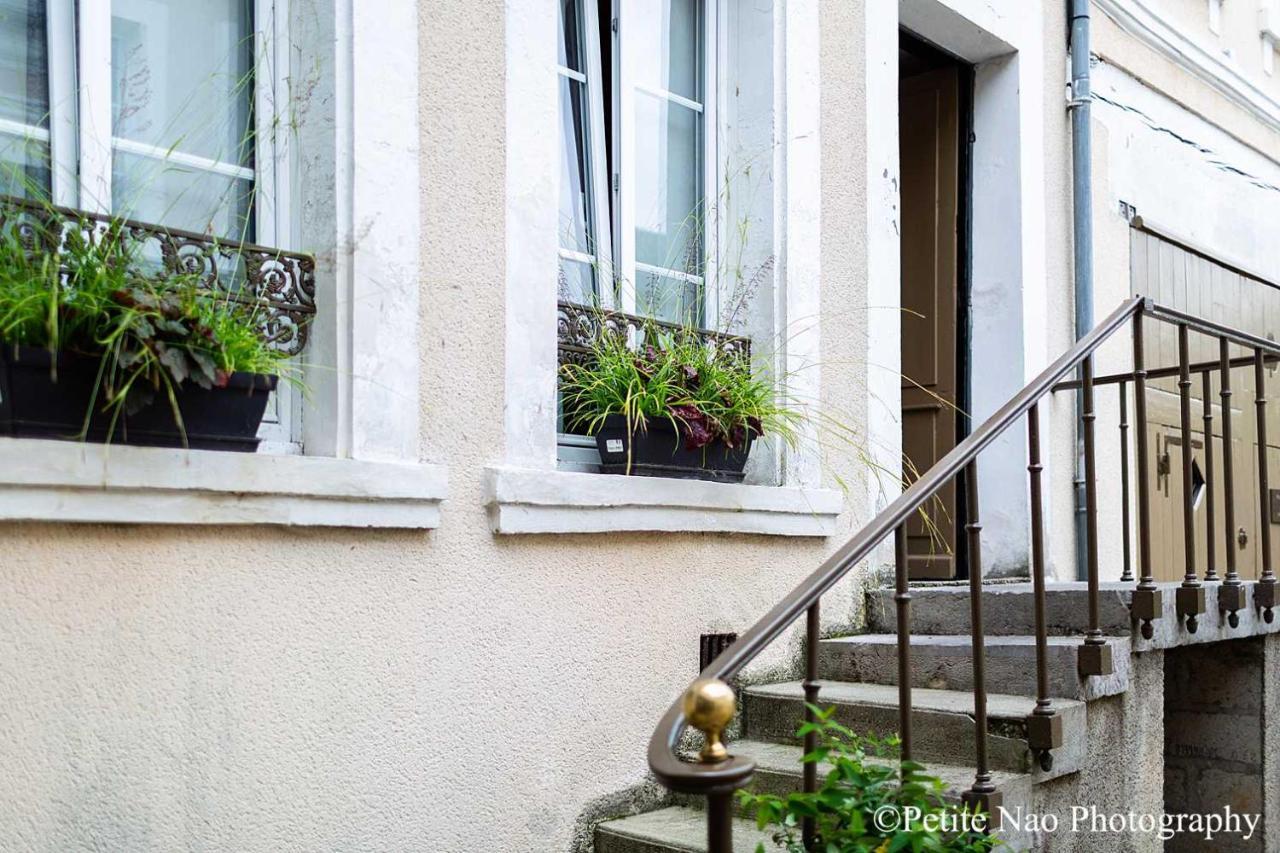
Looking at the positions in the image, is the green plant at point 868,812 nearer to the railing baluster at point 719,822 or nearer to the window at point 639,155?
the railing baluster at point 719,822

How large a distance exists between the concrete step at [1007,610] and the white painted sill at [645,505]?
1.14 ft

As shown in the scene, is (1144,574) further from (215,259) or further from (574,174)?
(215,259)

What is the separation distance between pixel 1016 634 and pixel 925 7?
2.41 m

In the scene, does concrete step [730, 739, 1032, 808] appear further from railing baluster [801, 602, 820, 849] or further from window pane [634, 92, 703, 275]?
window pane [634, 92, 703, 275]

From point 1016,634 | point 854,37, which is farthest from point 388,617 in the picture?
point 854,37

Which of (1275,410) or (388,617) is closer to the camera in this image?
(388,617)

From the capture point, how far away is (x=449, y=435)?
3115 millimetres

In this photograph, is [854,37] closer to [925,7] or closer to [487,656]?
[925,7]

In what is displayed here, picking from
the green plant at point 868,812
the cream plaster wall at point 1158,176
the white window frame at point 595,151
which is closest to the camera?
the green plant at point 868,812

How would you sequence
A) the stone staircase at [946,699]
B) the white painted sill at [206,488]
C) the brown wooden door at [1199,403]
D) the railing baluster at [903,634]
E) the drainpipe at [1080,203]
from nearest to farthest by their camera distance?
the white painted sill at [206,488] < the railing baluster at [903,634] < the stone staircase at [946,699] < the drainpipe at [1080,203] < the brown wooden door at [1199,403]

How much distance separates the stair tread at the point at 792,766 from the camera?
304 centimetres

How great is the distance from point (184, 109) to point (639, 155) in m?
1.48

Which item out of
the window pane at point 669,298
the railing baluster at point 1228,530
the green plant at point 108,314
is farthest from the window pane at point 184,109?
the railing baluster at point 1228,530

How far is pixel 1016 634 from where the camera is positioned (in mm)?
3799
